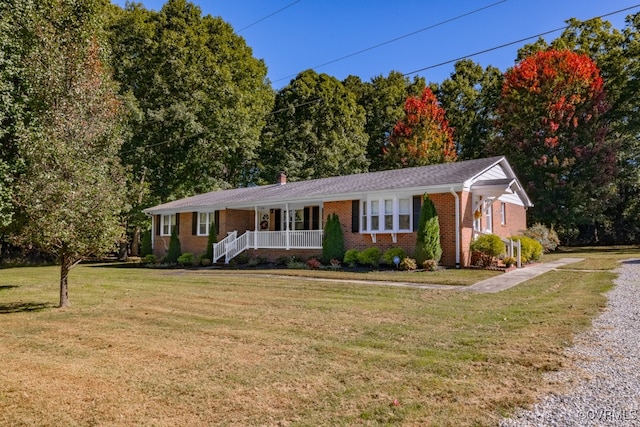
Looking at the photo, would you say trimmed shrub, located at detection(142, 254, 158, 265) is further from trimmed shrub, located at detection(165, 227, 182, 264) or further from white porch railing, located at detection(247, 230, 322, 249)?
white porch railing, located at detection(247, 230, 322, 249)

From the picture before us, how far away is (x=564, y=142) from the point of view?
29.5 metres

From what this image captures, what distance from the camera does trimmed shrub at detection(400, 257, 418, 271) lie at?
50.5 feet

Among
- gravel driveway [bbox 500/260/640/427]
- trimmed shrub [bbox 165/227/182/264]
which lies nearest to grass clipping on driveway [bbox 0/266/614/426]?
gravel driveway [bbox 500/260/640/427]

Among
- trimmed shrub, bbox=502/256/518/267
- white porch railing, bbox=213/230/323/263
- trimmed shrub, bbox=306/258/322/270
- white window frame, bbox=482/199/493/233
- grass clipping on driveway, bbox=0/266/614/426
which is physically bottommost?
grass clipping on driveway, bbox=0/266/614/426

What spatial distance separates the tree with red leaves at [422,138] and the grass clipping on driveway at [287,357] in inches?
1039

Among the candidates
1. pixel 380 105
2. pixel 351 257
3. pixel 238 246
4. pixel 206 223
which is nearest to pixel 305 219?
pixel 238 246

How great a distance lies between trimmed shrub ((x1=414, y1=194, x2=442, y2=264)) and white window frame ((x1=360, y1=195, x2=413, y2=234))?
43.9 inches

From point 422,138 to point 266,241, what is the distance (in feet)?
66.0

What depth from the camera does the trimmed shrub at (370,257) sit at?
661 inches

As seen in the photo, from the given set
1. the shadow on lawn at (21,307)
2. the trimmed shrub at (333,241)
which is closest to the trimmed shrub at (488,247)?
the trimmed shrub at (333,241)

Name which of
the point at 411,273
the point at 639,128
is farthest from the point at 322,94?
the point at 411,273

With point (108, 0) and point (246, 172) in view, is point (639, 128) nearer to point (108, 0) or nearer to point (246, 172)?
point (246, 172)

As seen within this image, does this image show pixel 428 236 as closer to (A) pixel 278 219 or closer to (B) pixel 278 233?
(B) pixel 278 233

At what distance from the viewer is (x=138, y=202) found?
30.0 m
